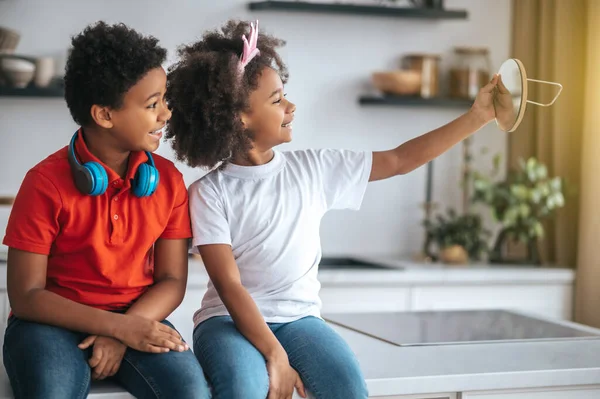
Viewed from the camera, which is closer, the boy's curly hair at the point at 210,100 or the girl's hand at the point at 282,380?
the girl's hand at the point at 282,380

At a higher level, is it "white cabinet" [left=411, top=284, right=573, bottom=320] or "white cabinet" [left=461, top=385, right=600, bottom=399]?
"white cabinet" [left=461, top=385, right=600, bottom=399]

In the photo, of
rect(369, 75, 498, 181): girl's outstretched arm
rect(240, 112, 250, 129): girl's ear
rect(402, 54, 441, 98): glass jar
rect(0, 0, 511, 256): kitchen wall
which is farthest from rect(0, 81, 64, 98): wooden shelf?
rect(369, 75, 498, 181): girl's outstretched arm

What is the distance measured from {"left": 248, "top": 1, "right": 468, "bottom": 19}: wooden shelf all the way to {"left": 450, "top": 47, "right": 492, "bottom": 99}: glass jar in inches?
6.3

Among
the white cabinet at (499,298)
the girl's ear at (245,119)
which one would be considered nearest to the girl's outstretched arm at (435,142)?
the girl's ear at (245,119)

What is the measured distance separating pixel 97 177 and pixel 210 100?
0.33 metres

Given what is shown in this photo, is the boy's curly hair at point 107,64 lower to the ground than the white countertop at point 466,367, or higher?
higher

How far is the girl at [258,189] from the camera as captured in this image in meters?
1.66

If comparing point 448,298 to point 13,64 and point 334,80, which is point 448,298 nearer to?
point 334,80

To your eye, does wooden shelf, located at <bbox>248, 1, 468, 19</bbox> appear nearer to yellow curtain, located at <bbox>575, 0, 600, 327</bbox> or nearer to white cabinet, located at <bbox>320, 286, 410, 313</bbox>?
yellow curtain, located at <bbox>575, 0, 600, 327</bbox>

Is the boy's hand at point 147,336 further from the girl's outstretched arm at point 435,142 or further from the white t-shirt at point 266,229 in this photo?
the girl's outstretched arm at point 435,142

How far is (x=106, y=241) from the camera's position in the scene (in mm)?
1602

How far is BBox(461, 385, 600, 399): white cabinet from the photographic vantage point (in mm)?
1646

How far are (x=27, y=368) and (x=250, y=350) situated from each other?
15.4 inches

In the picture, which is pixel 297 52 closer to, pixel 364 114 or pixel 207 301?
pixel 364 114
